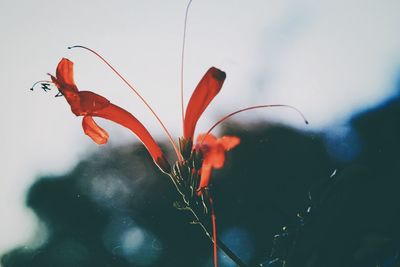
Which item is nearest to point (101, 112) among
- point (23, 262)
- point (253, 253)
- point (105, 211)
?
point (23, 262)

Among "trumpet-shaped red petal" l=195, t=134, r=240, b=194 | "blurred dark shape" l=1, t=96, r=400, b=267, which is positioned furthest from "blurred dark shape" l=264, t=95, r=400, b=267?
"blurred dark shape" l=1, t=96, r=400, b=267

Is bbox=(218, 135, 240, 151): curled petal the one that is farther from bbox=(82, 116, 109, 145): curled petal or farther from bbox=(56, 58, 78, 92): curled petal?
bbox=(56, 58, 78, 92): curled petal

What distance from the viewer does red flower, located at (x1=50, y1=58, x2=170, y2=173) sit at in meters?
1.38

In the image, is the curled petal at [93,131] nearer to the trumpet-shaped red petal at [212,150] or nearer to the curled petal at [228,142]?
the trumpet-shaped red petal at [212,150]

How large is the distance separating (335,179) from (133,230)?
5798 mm

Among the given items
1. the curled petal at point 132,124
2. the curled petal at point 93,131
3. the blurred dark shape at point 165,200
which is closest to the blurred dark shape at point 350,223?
the curled petal at point 132,124

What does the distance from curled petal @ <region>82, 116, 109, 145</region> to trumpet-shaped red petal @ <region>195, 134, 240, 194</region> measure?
1.59 ft

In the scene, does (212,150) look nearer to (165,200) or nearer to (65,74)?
(65,74)

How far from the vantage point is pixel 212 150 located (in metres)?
1.62

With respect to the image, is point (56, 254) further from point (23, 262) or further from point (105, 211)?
point (23, 262)

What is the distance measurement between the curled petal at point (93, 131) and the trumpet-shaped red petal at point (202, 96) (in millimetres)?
422

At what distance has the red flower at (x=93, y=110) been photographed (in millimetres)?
1378

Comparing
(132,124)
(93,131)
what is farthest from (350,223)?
(93,131)

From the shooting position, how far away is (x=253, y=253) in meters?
5.96
